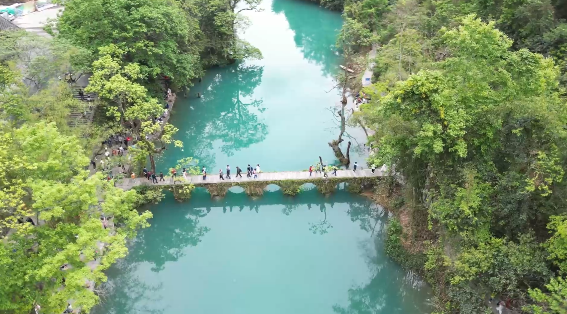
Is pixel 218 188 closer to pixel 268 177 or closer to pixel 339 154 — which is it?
pixel 268 177

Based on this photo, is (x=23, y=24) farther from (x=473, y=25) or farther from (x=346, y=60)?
(x=473, y=25)

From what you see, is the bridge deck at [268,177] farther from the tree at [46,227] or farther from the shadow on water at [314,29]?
the shadow on water at [314,29]

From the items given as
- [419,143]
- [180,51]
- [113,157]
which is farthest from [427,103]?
[180,51]

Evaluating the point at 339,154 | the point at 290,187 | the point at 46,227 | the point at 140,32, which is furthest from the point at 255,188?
the point at 46,227

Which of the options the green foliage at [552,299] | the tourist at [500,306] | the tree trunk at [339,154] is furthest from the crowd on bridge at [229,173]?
Result: the green foliage at [552,299]

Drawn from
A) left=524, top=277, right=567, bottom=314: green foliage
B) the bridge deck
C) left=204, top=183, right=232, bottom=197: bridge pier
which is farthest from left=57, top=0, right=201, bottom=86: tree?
left=524, top=277, right=567, bottom=314: green foliage

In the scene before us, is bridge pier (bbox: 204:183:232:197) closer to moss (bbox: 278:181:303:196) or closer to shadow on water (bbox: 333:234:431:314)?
moss (bbox: 278:181:303:196)

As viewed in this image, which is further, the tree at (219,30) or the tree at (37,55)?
the tree at (219,30)
